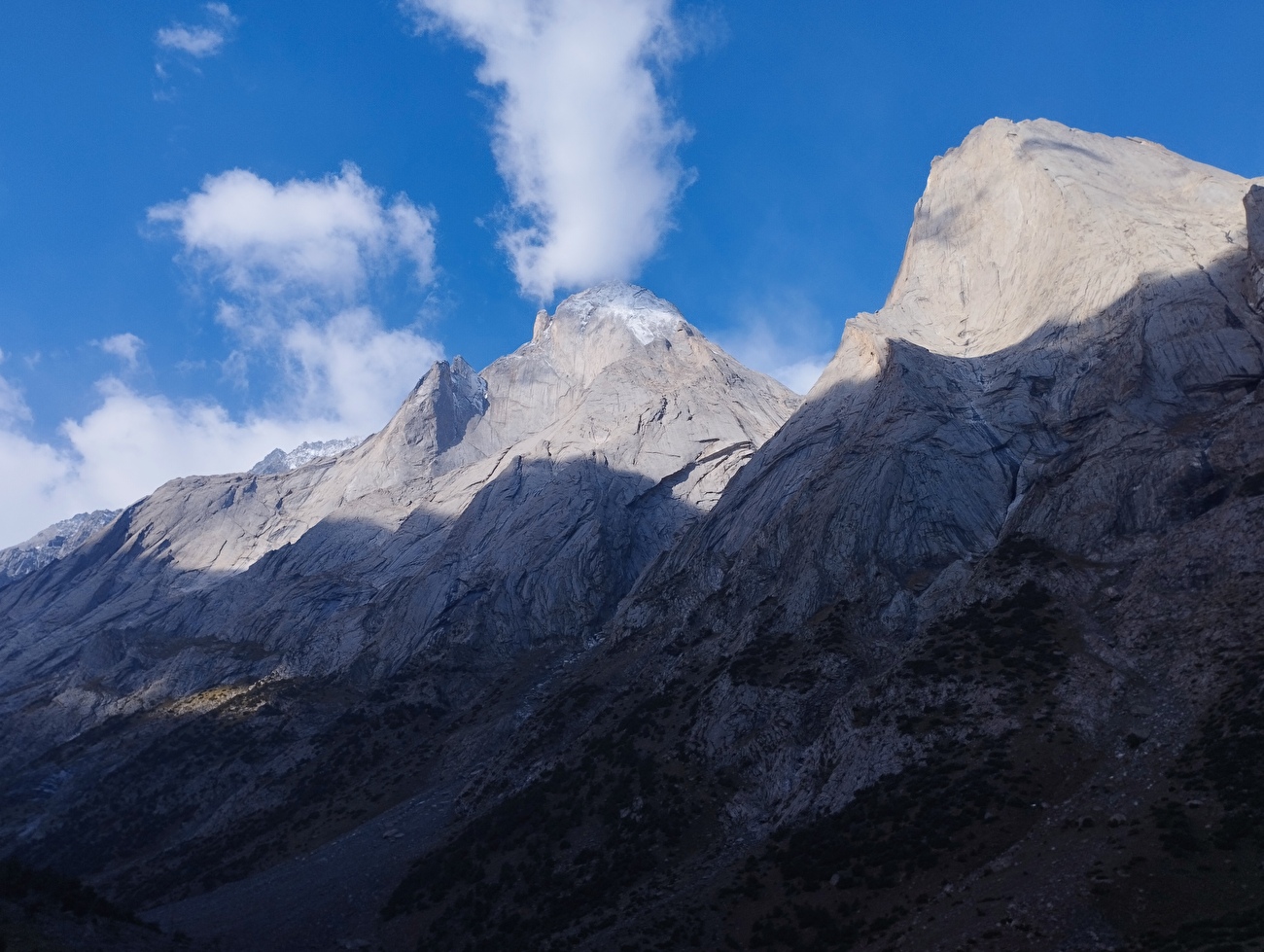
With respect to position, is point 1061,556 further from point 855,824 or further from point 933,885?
point 933,885

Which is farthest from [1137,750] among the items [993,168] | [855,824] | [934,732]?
[993,168]

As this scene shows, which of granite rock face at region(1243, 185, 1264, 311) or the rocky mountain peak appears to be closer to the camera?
granite rock face at region(1243, 185, 1264, 311)

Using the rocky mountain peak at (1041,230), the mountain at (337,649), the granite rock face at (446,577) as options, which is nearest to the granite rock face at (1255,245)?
the rocky mountain peak at (1041,230)

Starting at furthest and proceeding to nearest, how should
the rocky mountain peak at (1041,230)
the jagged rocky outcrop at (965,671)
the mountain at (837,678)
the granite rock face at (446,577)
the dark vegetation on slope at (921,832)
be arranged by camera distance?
the granite rock face at (446,577) → the rocky mountain peak at (1041,230) → the mountain at (837,678) → the jagged rocky outcrop at (965,671) → the dark vegetation on slope at (921,832)

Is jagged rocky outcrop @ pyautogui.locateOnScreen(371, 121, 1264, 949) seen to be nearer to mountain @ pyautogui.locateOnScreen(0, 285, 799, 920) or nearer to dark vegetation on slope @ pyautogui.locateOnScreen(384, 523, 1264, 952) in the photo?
dark vegetation on slope @ pyautogui.locateOnScreen(384, 523, 1264, 952)

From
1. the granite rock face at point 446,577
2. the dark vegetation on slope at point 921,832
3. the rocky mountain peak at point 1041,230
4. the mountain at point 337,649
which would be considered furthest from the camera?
the granite rock face at point 446,577

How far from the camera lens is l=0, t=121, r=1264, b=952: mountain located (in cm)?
4509

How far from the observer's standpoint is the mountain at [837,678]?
45.1 m

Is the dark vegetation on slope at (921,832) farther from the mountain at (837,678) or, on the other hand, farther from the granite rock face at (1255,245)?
the granite rock face at (1255,245)

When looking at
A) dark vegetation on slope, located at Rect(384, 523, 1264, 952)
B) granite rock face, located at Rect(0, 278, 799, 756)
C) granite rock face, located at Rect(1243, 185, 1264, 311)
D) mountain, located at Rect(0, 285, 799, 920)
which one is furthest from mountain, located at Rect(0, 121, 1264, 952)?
granite rock face, located at Rect(0, 278, 799, 756)

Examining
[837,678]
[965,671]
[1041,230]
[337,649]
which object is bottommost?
[965,671]

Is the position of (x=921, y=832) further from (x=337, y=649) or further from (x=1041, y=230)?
(x=337, y=649)

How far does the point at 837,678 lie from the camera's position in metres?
70.6

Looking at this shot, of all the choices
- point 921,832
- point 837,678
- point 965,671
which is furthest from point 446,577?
point 921,832
